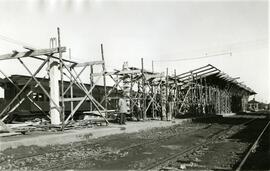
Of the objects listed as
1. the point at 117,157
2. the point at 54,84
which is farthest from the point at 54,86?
the point at 117,157

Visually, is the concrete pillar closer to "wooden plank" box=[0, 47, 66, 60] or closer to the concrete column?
the concrete column

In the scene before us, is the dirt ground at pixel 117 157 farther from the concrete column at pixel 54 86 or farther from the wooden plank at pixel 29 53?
the wooden plank at pixel 29 53

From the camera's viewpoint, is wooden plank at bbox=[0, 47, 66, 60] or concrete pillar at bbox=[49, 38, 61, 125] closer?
wooden plank at bbox=[0, 47, 66, 60]

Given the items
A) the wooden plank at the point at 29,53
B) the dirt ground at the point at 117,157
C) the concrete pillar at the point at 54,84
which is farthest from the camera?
the concrete pillar at the point at 54,84

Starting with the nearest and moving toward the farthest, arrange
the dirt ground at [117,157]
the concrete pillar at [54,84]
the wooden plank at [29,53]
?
1. the dirt ground at [117,157]
2. the wooden plank at [29,53]
3. the concrete pillar at [54,84]

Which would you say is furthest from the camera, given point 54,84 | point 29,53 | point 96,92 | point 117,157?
point 96,92

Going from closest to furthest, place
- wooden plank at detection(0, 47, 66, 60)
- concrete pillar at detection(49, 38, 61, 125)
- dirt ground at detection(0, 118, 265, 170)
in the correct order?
dirt ground at detection(0, 118, 265, 170) < wooden plank at detection(0, 47, 66, 60) < concrete pillar at detection(49, 38, 61, 125)

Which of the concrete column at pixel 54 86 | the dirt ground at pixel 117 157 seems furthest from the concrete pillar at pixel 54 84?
the dirt ground at pixel 117 157

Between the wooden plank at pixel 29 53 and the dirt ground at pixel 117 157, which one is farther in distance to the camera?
the wooden plank at pixel 29 53

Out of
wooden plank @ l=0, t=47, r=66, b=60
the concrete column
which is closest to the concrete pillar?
the concrete column

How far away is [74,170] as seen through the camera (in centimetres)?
729

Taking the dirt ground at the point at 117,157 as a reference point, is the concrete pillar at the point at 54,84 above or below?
above

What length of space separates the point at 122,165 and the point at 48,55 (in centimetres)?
709

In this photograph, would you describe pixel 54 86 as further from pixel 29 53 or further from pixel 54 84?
pixel 29 53
